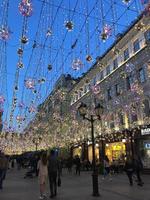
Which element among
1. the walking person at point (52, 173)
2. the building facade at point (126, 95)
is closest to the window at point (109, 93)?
the building facade at point (126, 95)

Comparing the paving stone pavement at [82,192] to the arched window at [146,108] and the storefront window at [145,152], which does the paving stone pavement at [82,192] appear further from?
the arched window at [146,108]

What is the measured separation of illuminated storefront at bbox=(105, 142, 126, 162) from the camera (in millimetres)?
34156

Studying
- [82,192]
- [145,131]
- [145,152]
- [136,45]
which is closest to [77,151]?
[145,152]

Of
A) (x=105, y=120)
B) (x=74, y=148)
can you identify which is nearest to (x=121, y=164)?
(x=105, y=120)

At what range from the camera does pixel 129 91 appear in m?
33.1

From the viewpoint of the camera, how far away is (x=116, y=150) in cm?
3584

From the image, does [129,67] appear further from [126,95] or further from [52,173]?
[52,173]

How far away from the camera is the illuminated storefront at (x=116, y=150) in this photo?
112 feet

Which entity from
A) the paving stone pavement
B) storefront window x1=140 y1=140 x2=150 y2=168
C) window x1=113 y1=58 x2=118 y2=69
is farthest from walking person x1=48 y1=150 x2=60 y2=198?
window x1=113 y1=58 x2=118 y2=69

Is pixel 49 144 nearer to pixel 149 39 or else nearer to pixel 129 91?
pixel 129 91

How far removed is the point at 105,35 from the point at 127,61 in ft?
68.7

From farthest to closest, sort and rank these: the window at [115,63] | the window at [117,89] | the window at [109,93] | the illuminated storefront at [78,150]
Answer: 1. the illuminated storefront at [78,150]
2. the window at [109,93]
3. the window at [115,63]
4. the window at [117,89]

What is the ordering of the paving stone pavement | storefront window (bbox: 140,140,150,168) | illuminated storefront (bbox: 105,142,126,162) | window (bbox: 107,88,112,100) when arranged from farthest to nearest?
window (bbox: 107,88,112,100) < illuminated storefront (bbox: 105,142,126,162) < storefront window (bbox: 140,140,150,168) < the paving stone pavement

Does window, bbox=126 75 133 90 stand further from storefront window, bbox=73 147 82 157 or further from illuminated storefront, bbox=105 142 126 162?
storefront window, bbox=73 147 82 157
